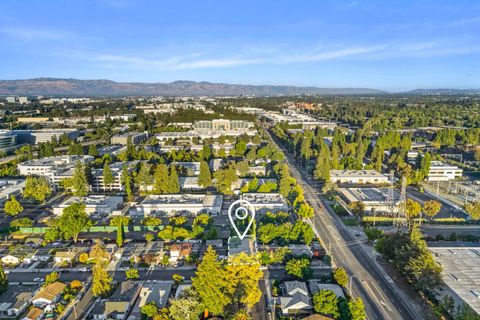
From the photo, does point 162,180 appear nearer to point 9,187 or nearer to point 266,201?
point 266,201

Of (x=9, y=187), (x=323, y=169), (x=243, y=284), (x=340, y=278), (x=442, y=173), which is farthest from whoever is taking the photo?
(x=442, y=173)

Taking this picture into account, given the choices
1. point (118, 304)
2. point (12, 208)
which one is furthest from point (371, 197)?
point (12, 208)

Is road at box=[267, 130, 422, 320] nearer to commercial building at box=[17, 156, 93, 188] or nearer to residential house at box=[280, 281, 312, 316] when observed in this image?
residential house at box=[280, 281, 312, 316]

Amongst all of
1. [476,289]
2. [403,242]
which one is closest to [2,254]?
[403,242]

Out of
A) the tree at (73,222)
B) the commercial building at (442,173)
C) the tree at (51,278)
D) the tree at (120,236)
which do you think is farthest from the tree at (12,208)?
the commercial building at (442,173)

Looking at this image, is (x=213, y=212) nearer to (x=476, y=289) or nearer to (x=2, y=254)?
(x=2, y=254)

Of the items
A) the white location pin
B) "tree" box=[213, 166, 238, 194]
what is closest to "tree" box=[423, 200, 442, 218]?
the white location pin

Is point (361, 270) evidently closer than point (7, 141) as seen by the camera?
Yes
